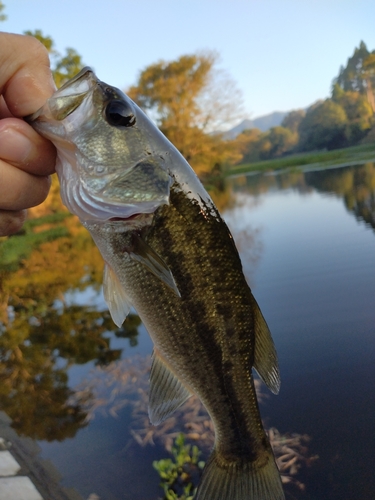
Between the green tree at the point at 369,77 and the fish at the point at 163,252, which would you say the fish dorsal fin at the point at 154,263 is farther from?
the green tree at the point at 369,77

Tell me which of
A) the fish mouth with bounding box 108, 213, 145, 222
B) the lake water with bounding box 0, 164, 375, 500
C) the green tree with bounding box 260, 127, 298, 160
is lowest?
the green tree with bounding box 260, 127, 298, 160

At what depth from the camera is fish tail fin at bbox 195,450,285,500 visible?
1821mm

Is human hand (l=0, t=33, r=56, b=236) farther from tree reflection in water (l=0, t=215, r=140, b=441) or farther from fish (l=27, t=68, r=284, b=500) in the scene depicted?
tree reflection in water (l=0, t=215, r=140, b=441)

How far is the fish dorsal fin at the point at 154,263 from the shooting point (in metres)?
1.58

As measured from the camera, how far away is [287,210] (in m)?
15.0

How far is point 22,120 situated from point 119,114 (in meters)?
0.40

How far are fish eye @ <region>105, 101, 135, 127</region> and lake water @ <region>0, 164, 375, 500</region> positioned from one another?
10.6 feet

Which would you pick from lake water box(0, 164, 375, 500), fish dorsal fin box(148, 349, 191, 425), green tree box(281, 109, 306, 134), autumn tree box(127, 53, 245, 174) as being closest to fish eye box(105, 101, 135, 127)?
fish dorsal fin box(148, 349, 191, 425)

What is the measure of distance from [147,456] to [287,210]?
12448 millimetres

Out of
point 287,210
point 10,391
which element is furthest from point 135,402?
point 287,210

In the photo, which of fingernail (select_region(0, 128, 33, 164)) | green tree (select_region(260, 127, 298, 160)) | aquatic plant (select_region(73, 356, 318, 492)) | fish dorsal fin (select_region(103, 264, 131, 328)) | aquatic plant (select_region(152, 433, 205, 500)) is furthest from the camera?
green tree (select_region(260, 127, 298, 160))

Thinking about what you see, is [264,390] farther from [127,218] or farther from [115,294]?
[127,218]

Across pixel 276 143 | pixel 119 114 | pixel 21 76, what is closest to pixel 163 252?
pixel 119 114

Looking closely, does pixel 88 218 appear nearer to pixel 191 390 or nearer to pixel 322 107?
pixel 191 390
